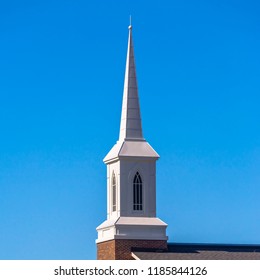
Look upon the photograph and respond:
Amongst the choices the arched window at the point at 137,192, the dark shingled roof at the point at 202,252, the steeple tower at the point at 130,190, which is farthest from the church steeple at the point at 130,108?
the dark shingled roof at the point at 202,252

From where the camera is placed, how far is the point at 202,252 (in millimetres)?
81625

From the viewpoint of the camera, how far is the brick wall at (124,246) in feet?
266

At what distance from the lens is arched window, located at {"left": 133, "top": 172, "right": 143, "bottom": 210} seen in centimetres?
8281

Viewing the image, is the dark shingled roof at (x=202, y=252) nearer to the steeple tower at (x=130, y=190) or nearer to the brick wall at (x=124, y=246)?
the brick wall at (x=124, y=246)

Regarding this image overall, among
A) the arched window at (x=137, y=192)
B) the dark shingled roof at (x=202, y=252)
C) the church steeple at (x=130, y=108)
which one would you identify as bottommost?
the dark shingled roof at (x=202, y=252)

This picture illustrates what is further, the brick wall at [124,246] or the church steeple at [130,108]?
the church steeple at [130,108]

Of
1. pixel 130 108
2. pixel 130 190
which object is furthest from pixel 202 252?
pixel 130 108

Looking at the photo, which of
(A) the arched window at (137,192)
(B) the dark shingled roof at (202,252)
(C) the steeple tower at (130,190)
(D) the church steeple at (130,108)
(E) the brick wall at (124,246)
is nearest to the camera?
(B) the dark shingled roof at (202,252)

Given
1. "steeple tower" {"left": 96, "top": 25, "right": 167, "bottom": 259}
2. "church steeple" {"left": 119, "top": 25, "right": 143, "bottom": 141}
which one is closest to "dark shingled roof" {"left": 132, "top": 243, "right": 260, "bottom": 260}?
"steeple tower" {"left": 96, "top": 25, "right": 167, "bottom": 259}

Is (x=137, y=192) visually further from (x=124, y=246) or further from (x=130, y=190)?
(x=124, y=246)

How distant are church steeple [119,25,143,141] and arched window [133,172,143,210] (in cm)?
230

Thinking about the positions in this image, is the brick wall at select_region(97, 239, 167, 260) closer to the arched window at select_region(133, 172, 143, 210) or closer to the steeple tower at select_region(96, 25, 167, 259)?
the steeple tower at select_region(96, 25, 167, 259)
